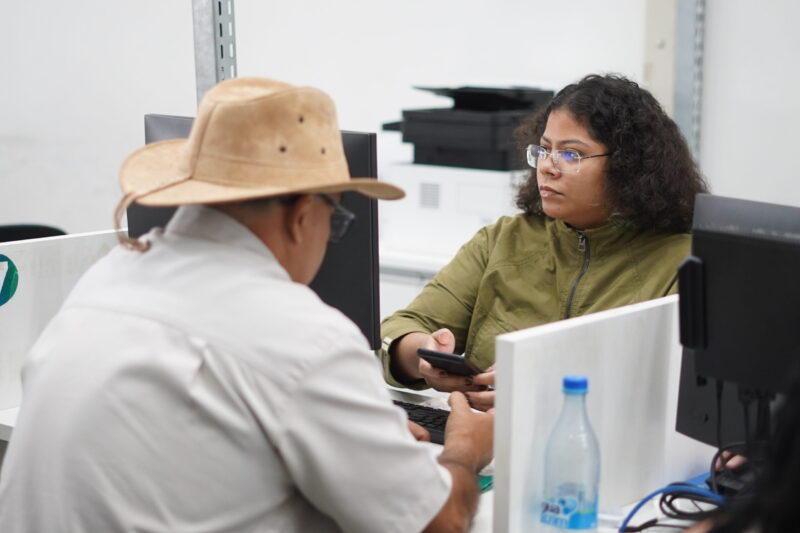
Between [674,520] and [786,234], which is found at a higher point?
[786,234]

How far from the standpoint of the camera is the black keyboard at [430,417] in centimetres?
177

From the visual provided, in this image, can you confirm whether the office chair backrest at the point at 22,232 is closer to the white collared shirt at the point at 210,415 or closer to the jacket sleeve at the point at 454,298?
the jacket sleeve at the point at 454,298

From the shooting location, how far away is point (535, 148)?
88.5 inches

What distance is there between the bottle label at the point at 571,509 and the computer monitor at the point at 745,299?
24 cm

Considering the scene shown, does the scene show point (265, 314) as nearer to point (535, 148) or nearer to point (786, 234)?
point (786, 234)

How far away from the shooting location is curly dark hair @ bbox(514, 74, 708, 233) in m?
2.09

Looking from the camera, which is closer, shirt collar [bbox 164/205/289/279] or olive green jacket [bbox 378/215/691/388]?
shirt collar [bbox 164/205/289/279]

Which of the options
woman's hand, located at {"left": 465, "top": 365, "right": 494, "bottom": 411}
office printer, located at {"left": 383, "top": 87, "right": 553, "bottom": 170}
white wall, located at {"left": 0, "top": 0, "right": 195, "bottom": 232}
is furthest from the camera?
white wall, located at {"left": 0, "top": 0, "right": 195, "bottom": 232}

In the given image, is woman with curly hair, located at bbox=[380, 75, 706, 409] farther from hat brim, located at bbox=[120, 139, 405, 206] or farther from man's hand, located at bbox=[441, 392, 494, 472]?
hat brim, located at bbox=[120, 139, 405, 206]

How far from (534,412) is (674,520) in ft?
1.02

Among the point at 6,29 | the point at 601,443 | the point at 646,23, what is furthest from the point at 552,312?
the point at 6,29

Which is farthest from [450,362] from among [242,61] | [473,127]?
[242,61]

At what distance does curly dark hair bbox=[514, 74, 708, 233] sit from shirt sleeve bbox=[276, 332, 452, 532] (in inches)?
39.6

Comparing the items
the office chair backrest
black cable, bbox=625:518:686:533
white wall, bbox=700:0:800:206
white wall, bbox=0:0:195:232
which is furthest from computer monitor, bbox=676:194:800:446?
white wall, bbox=0:0:195:232
